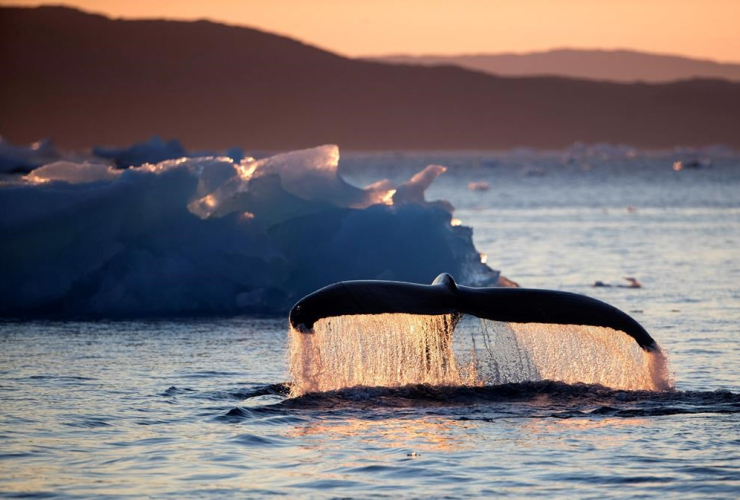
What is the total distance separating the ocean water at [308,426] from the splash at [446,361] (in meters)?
0.25

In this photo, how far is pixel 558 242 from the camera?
33812mm

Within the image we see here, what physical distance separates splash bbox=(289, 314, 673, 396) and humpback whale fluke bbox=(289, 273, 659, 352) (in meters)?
0.18

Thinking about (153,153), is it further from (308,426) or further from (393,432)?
(393,432)

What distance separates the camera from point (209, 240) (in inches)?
754

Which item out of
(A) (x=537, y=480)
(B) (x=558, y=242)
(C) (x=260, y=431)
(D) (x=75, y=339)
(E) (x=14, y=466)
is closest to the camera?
(A) (x=537, y=480)

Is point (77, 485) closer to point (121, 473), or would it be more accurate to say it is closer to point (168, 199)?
point (121, 473)

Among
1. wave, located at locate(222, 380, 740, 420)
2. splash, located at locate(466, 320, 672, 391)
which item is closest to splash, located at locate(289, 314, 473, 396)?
wave, located at locate(222, 380, 740, 420)

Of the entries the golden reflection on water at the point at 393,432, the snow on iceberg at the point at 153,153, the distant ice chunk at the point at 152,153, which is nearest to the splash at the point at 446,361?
the golden reflection on water at the point at 393,432

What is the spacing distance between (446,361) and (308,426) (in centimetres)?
182

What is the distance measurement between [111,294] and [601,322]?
997 cm

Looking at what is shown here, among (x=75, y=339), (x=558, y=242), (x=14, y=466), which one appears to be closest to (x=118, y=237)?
(x=75, y=339)

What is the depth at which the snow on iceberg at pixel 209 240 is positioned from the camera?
18.8 m

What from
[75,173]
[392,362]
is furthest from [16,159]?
[392,362]

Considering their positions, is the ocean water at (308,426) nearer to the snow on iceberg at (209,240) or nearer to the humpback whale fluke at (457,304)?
the humpback whale fluke at (457,304)
